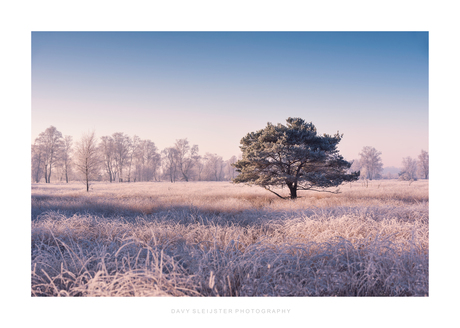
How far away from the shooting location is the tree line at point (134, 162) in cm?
1595

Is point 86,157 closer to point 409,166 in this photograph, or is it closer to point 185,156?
point 185,156

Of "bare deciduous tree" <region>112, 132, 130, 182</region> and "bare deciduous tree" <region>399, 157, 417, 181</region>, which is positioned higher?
"bare deciduous tree" <region>112, 132, 130, 182</region>

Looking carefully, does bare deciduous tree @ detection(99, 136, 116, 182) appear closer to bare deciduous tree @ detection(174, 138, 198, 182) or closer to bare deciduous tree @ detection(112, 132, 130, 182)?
bare deciduous tree @ detection(112, 132, 130, 182)

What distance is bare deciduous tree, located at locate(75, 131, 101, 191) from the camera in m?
15.9

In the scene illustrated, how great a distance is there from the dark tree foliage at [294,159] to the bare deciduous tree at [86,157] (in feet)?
40.2

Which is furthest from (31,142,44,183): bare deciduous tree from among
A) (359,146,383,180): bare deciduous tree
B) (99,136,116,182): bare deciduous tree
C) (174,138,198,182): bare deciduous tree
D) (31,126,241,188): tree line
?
(359,146,383,180): bare deciduous tree

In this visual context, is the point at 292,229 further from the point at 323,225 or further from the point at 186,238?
the point at 186,238

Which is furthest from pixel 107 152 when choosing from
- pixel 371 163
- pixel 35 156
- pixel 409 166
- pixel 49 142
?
pixel 371 163

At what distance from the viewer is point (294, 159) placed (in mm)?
10242

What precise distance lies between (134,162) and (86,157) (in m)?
4.30

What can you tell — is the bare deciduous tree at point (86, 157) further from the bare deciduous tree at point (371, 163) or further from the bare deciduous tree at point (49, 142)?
the bare deciduous tree at point (371, 163)

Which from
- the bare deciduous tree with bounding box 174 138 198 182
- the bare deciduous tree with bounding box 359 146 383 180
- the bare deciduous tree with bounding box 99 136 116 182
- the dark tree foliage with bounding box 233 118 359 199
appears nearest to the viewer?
the dark tree foliage with bounding box 233 118 359 199

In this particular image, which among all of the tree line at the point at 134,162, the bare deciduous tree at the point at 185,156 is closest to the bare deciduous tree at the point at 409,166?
the tree line at the point at 134,162
